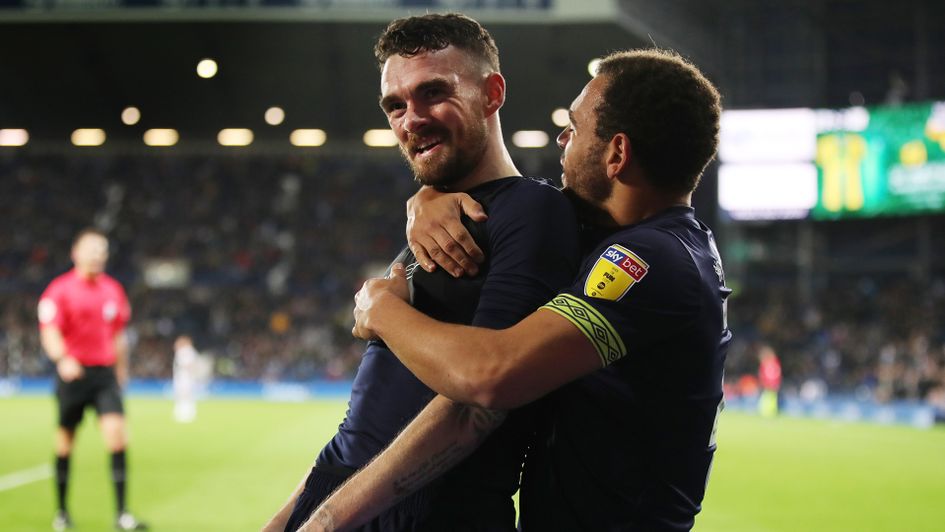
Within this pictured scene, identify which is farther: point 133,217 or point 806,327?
point 133,217

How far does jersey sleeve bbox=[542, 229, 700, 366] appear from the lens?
2236mm

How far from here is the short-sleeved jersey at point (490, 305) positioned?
7.52 ft

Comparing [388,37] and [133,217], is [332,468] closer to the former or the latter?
[388,37]

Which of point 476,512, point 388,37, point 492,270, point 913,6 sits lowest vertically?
point 476,512

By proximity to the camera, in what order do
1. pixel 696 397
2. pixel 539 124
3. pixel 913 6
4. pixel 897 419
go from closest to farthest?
pixel 696 397 < pixel 897 419 < pixel 539 124 < pixel 913 6

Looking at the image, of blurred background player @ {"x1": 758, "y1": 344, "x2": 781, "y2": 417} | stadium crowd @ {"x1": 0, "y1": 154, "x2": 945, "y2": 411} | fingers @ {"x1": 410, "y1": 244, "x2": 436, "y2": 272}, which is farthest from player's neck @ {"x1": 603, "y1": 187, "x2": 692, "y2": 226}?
stadium crowd @ {"x1": 0, "y1": 154, "x2": 945, "y2": 411}

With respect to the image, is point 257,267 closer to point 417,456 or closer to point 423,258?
point 423,258

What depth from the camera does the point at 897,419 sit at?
81.6ft

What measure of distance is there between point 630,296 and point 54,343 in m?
7.77

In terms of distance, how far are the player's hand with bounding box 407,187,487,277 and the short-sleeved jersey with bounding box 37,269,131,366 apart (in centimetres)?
719

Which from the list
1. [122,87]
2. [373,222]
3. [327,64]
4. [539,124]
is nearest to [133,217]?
[373,222]

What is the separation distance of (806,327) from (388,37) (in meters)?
34.1

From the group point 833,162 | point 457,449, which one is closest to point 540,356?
point 457,449

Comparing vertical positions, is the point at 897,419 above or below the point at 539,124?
below
